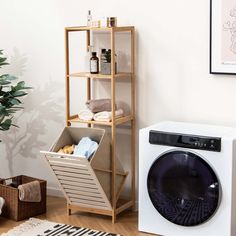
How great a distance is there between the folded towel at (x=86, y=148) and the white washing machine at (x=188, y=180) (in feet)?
1.18

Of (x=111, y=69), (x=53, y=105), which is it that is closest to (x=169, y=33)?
(x=111, y=69)

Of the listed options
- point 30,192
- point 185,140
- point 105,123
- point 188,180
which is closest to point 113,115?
point 105,123

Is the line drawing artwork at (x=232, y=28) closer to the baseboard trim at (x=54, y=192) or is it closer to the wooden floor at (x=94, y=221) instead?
the wooden floor at (x=94, y=221)

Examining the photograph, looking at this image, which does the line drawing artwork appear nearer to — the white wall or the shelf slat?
the white wall

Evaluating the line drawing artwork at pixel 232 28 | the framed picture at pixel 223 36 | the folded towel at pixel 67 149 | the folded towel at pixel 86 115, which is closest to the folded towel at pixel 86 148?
the folded towel at pixel 67 149

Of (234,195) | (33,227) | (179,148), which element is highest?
(179,148)

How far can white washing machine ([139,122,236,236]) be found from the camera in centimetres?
360

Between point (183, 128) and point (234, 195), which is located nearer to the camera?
point (234, 195)

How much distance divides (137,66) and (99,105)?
1.38 feet

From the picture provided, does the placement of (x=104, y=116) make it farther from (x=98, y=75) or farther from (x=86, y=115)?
(x=98, y=75)

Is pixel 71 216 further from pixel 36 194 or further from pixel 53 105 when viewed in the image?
pixel 53 105

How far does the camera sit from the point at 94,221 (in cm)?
418

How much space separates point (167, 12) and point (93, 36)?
649 mm

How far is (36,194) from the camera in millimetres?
4289
